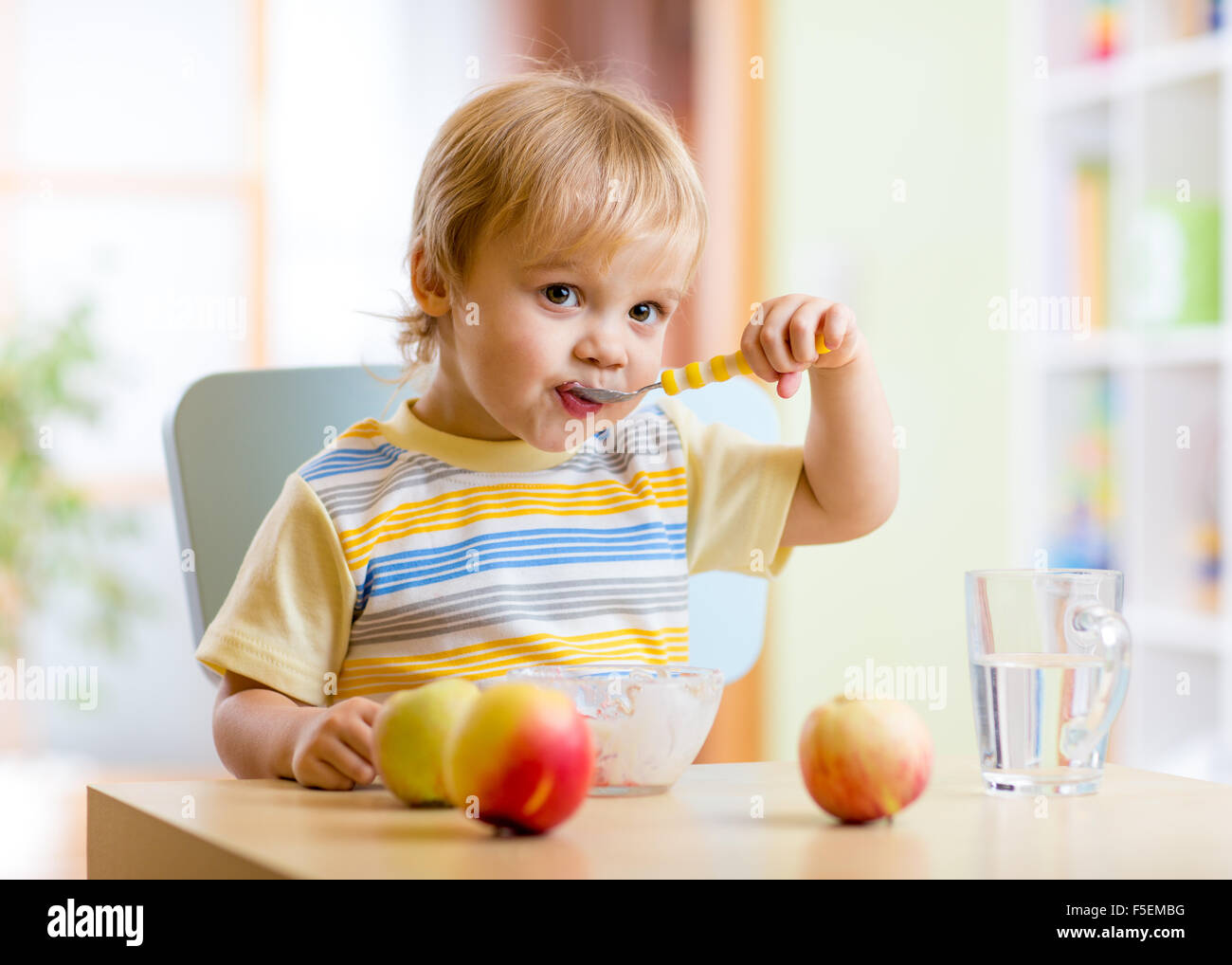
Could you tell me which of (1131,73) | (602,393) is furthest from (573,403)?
(1131,73)

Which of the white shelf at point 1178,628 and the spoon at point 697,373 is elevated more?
the spoon at point 697,373

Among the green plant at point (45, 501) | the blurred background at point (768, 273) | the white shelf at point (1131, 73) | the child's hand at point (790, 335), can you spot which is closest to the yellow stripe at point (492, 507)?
the child's hand at point (790, 335)

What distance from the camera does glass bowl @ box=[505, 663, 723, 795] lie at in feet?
2.30

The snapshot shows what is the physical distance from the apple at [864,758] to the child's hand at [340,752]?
0.23 metres

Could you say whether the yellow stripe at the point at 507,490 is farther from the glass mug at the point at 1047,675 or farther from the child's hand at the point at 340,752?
the glass mug at the point at 1047,675

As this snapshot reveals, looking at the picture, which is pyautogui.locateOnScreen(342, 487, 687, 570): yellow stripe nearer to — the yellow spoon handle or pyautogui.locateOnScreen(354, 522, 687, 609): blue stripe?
pyautogui.locateOnScreen(354, 522, 687, 609): blue stripe

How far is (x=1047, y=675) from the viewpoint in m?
0.70

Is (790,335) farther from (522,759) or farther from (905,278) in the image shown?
(905,278)

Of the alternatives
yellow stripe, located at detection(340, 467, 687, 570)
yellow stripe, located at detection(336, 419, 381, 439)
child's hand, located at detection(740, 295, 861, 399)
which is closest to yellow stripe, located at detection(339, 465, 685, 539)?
yellow stripe, located at detection(340, 467, 687, 570)

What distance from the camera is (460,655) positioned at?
1.01m

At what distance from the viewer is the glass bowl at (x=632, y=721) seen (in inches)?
27.6

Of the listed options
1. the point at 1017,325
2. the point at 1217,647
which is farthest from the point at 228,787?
the point at 1017,325

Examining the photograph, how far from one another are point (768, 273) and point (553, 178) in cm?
228

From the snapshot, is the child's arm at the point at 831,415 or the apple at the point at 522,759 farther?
the child's arm at the point at 831,415
